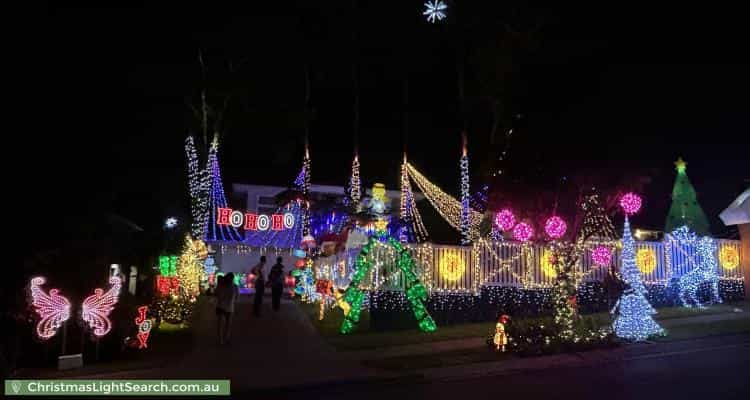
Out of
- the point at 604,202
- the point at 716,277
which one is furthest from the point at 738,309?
the point at 604,202

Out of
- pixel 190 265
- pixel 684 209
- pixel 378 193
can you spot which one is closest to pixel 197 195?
pixel 190 265

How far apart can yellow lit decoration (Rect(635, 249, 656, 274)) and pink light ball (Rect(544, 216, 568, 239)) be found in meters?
5.21

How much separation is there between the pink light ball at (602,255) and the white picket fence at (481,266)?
0.71ft

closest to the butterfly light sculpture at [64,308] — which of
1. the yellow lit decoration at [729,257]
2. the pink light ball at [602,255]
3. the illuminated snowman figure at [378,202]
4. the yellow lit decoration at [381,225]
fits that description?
the yellow lit decoration at [381,225]

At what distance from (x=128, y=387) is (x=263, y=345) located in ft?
13.0

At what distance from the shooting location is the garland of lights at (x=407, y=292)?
13.5 meters

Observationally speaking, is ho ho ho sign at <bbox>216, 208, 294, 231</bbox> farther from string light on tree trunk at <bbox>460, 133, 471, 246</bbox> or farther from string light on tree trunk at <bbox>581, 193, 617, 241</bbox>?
string light on tree trunk at <bbox>581, 193, 617, 241</bbox>

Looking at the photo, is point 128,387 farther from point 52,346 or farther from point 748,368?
point 748,368

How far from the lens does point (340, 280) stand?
59.4 feet

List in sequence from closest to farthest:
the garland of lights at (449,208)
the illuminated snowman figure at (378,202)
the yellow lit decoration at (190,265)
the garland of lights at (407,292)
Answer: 1. the garland of lights at (407,292)
2. the illuminated snowman figure at (378,202)
3. the garland of lights at (449,208)
4. the yellow lit decoration at (190,265)

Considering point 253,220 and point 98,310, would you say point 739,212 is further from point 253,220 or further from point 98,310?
point 253,220

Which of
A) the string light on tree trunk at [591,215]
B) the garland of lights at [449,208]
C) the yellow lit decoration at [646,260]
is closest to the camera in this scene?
the string light on tree trunk at [591,215]

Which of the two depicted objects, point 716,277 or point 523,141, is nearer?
point 523,141

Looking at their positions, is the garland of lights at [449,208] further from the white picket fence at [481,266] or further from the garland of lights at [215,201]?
the garland of lights at [215,201]
